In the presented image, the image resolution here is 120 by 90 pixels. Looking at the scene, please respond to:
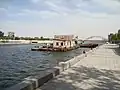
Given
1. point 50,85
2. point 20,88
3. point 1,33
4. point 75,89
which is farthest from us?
point 1,33

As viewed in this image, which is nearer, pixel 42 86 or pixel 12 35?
pixel 42 86

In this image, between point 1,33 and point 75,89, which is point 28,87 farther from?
point 1,33

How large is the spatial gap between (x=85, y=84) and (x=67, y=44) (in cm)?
5567

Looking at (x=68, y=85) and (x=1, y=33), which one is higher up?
(x=1, y=33)

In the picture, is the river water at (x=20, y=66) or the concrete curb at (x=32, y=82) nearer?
the concrete curb at (x=32, y=82)

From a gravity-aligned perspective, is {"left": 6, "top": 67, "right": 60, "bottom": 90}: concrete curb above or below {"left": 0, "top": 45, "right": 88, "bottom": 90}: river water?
above

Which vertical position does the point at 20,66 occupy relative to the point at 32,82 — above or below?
below

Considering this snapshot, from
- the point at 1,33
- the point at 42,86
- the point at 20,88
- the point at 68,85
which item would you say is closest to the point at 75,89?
the point at 68,85

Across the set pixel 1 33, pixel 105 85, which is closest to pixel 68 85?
pixel 105 85

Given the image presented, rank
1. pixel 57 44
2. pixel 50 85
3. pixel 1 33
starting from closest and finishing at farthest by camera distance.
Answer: pixel 50 85, pixel 57 44, pixel 1 33

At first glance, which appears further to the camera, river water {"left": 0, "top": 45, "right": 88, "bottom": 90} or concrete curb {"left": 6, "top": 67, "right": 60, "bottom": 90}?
river water {"left": 0, "top": 45, "right": 88, "bottom": 90}

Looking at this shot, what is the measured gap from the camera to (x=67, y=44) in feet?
211

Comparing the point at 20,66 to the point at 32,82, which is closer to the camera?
the point at 32,82

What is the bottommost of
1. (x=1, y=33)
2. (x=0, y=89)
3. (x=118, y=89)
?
(x=0, y=89)
